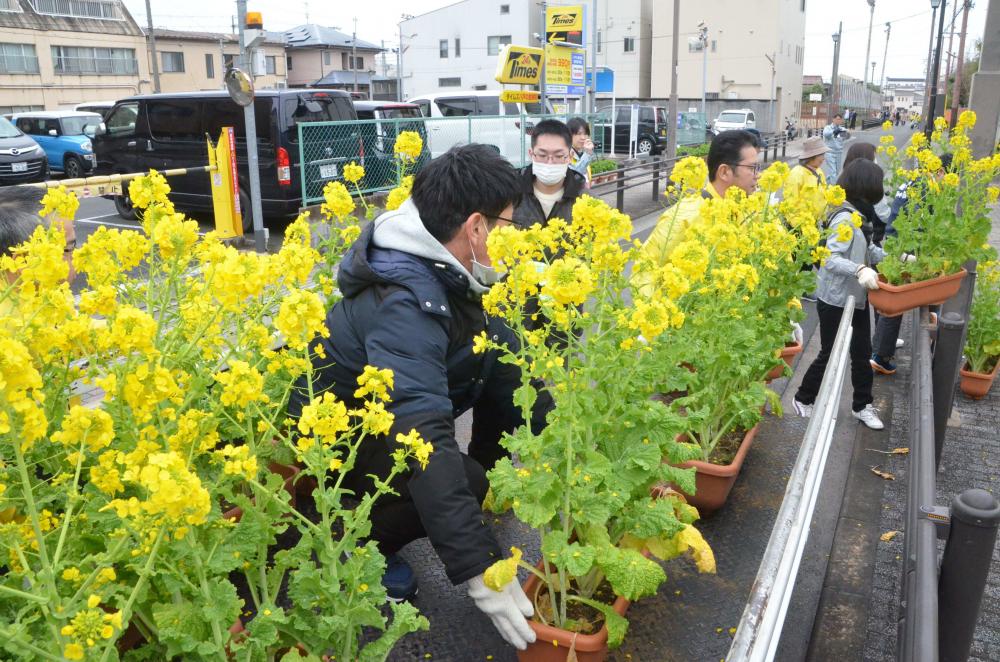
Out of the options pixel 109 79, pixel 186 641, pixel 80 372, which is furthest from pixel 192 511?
pixel 109 79

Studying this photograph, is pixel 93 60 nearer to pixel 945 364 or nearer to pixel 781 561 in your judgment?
pixel 945 364

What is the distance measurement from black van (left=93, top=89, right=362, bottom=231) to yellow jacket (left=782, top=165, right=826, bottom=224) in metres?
7.94

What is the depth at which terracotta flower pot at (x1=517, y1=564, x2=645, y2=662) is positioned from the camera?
7.78ft

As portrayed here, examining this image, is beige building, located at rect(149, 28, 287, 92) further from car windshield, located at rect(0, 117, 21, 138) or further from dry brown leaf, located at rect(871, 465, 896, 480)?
dry brown leaf, located at rect(871, 465, 896, 480)

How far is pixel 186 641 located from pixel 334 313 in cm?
140

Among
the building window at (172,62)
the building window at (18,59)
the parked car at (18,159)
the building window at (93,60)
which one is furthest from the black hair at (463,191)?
the building window at (172,62)

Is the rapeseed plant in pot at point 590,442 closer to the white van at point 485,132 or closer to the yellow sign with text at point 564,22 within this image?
Answer: the white van at point 485,132

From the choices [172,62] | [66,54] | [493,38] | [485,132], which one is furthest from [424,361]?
[493,38]

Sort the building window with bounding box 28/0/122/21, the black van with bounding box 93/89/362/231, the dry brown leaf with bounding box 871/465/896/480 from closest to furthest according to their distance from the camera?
the dry brown leaf with bounding box 871/465/896/480, the black van with bounding box 93/89/362/231, the building window with bounding box 28/0/122/21

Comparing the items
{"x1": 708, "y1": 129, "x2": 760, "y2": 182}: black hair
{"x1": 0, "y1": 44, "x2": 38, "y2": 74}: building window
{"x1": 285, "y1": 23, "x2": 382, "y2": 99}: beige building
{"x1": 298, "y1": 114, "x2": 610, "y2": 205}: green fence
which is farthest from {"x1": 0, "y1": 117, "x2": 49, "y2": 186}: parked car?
{"x1": 285, "y1": 23, "x2": 382, "y2": 99}: beige building

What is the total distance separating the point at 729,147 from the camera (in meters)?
4.78

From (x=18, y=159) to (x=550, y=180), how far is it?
1875cm

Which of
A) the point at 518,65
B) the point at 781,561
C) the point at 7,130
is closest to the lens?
the point at 781,561

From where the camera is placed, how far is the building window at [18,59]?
37.2 metres
